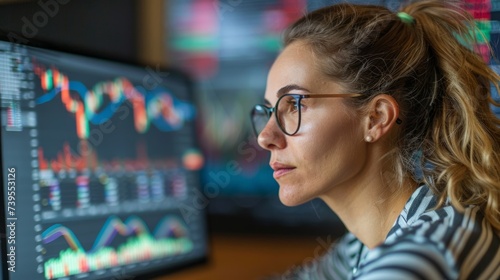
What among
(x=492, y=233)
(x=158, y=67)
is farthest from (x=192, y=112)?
(x=492, y=233)

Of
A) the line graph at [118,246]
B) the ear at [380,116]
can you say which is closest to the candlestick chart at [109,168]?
the line graph at [118,246]

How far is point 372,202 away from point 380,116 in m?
0.14

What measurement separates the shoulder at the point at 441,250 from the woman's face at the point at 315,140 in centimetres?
16

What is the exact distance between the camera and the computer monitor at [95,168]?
88 cm

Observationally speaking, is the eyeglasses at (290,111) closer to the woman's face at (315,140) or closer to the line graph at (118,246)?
the woman's face at (315,140)

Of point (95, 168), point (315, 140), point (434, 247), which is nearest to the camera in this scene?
point (434, 247)

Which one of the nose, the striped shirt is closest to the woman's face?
the nose

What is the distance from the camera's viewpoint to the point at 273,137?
0.97 m

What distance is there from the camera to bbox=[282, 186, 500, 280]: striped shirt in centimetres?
69

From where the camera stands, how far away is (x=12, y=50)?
88cm

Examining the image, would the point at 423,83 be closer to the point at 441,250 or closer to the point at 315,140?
the point at 315,140

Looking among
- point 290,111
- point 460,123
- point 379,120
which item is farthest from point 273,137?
point 460,123

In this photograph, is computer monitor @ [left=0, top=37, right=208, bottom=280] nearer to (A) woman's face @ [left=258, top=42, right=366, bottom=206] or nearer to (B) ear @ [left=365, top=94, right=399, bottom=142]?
(A) woman's face @ [left=258, top=42, right=366, bottom=206]

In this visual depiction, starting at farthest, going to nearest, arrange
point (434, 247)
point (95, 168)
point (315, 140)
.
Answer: point (95, 168), point (315, 140), point (434, 247)
